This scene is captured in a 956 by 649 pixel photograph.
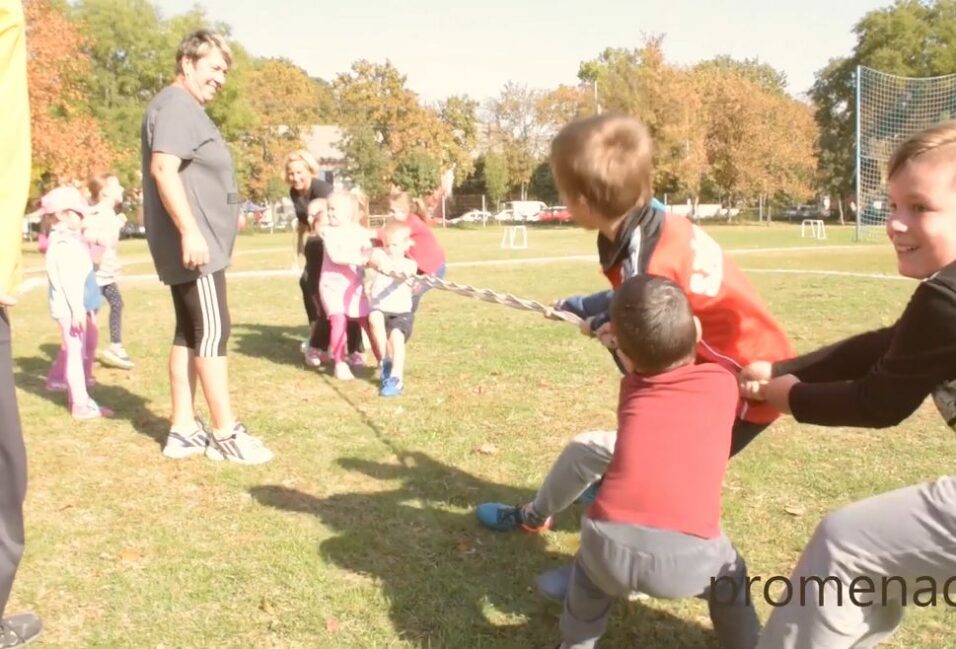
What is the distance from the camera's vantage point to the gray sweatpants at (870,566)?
2.14 m

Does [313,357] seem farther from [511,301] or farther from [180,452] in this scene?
[511,301]

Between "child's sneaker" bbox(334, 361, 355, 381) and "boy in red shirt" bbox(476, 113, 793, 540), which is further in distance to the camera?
"child's sneaker" bbox(334, 361, 355, 381)

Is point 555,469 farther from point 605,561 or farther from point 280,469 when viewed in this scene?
point 280,469

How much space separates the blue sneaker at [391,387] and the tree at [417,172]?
4859 cm

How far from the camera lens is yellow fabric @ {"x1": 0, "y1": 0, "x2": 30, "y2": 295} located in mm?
2676

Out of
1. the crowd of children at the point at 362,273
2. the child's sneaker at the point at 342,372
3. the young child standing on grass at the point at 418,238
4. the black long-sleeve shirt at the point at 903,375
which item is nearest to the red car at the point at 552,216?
the crowd of children at the point at 362,273

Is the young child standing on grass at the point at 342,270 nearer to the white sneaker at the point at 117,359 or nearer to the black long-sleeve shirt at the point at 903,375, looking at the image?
the white sneaker at the point at 117,359

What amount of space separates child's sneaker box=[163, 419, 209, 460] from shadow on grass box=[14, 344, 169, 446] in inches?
11.7

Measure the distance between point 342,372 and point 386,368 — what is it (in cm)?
51

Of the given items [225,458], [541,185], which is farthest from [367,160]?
[225,458]

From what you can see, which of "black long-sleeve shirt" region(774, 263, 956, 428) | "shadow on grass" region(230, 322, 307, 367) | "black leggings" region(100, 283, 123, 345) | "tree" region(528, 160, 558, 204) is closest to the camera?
"black long-sleeve shirt" region(774, 263, 956, 428)

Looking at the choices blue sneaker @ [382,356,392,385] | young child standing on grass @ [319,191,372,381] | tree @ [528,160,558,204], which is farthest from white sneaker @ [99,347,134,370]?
tree @ [528,160,558,204]

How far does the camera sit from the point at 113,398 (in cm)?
664

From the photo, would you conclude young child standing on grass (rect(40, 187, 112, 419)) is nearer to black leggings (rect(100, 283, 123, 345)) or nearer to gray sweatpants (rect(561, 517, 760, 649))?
black leggings (rect(100, 283, 123, 345))
